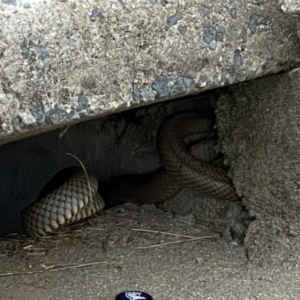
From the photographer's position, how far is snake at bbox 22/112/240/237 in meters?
3.06

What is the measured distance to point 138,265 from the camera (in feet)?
8.86

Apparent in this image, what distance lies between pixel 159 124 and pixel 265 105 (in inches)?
36.1

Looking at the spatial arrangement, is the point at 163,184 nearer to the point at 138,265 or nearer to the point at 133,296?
the point at 138,265

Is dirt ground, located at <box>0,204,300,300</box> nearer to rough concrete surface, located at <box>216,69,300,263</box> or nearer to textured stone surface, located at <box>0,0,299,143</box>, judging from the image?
rough concrete surface, located at <box>216,69,300,263</box>

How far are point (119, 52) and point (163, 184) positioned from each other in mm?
1261

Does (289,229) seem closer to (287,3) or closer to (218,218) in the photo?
(218,218)

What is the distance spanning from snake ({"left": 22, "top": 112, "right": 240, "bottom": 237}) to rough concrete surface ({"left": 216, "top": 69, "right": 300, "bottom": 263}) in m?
0.19

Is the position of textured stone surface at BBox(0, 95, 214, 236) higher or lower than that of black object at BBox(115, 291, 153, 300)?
higher

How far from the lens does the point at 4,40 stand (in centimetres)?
→ 190

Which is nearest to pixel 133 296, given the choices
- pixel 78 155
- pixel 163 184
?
pixel 163 184

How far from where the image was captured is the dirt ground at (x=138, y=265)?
248 cm

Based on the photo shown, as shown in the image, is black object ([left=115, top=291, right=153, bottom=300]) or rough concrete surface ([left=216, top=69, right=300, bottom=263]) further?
rough concrete surface ([left=216, top=69, right=300, bottom=263])

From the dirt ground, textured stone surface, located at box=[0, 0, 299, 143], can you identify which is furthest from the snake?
textured stone surface, located at box=[0, 0, 299, 143]

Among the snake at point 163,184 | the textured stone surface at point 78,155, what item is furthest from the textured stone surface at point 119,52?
the textured stone surface at point 78,155
